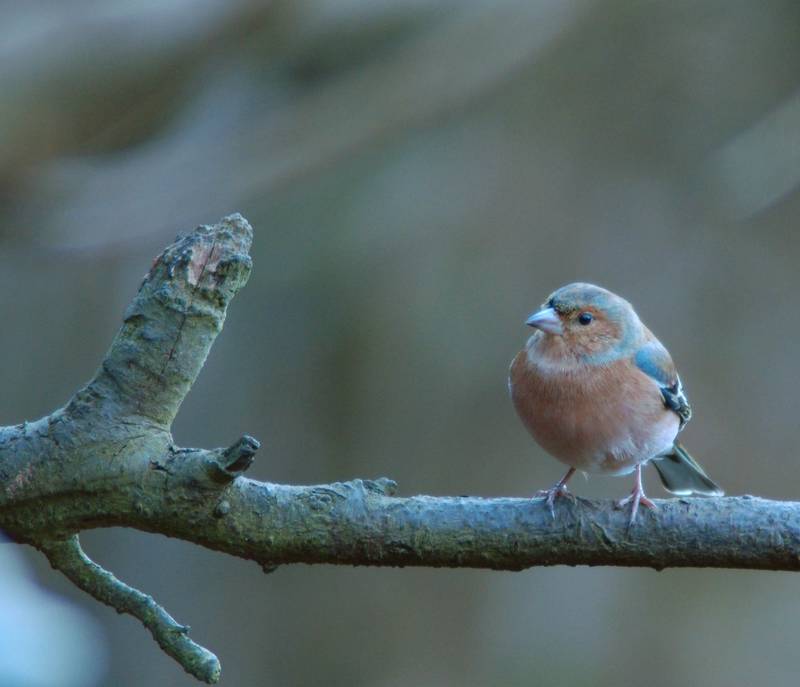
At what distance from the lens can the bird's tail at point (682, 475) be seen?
4.13m

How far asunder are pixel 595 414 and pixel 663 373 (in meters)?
0.45

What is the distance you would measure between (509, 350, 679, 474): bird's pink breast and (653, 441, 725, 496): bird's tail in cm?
56

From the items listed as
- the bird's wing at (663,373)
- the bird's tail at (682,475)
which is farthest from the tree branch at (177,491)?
the bird's tail at (682,475)

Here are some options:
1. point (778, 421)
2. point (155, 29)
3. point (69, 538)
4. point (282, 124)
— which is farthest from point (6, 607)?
point (778, 421)

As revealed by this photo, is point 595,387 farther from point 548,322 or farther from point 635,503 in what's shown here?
point 635,503

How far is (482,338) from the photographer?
23.5ft

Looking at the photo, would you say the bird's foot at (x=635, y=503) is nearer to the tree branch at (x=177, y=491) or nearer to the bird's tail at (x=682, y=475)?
the tree branch at (x=177, y=491)

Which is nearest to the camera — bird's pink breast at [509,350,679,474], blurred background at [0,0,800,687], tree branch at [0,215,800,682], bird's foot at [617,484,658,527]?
tree branch at [0,215,800,682]

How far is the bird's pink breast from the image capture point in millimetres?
3424

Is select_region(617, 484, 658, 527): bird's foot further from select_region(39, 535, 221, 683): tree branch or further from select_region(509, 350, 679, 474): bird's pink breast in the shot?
select_region(39, 535, 221, 683): tree branch

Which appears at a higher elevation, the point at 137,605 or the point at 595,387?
the point at 595,387

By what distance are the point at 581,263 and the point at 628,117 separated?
1225 millimetres

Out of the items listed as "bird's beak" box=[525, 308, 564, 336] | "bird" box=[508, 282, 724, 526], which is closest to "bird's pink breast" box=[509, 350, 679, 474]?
"bird" box=[508, 282, 724, 526]

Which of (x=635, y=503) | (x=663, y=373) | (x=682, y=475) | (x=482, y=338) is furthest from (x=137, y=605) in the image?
(x=482, y=338)
